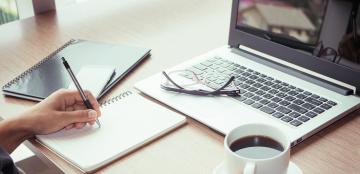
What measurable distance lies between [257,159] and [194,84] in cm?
35

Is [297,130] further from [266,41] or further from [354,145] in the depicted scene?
[266,41]

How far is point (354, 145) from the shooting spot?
0.83 m

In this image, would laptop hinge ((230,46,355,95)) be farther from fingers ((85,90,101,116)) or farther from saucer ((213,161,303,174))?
fingers ((85,90,101,116))

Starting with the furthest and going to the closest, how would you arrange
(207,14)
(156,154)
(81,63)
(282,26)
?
(207,14)
(81,63)
(282,26)
(156,154)

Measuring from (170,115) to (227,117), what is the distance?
0.11 m

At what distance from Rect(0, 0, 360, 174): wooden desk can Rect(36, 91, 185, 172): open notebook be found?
0.02 meters

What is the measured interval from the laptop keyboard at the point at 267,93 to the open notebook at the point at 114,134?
0.14 metres

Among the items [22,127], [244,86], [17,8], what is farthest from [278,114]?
[17,8]

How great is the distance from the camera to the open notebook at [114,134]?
0.80 m

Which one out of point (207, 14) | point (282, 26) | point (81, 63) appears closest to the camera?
point (282, 26)

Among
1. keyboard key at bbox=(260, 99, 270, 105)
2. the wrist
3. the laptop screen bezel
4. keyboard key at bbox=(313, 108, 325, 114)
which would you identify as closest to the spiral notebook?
the wrist

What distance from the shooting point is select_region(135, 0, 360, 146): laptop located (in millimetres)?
869

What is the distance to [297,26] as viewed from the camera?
0.95 metres

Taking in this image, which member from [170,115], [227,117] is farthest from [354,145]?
[170,115]
